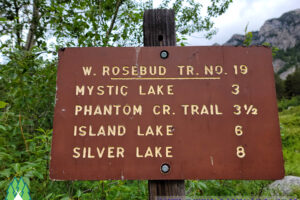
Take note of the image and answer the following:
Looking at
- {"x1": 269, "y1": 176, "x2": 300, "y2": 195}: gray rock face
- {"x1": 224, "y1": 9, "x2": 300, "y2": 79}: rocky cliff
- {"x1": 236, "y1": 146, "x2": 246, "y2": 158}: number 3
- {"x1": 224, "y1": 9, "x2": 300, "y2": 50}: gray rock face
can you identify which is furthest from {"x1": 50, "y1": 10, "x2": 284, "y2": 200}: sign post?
{"x1": 224, "y1": 9, "x2": 300, "y2": 50}: gray rock face

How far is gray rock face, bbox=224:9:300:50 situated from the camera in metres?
146

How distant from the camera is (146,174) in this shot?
4.42ft

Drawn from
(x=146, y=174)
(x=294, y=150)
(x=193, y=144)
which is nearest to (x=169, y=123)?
(x=193, y=144)

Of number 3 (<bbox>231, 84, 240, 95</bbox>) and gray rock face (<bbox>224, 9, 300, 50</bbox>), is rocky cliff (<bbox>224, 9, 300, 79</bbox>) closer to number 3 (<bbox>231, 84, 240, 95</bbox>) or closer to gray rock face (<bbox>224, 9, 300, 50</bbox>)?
gray rock face (<bbox>224, 9, 300, 50</bbox>)

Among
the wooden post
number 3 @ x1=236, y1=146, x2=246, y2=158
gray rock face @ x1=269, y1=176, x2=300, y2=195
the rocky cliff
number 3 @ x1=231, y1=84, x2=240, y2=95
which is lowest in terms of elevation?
gray rock face @ x1=269, y1=176, x2=300, y2=195

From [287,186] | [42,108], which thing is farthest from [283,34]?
[42,108]

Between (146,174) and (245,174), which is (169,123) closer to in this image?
(146,174)

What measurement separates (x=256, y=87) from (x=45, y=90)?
255cm

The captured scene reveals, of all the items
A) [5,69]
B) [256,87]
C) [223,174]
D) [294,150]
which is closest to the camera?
[223,174]

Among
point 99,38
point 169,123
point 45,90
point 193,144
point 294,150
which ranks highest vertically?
point 99,38

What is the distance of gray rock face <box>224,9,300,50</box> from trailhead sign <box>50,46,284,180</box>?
15360 centimetres

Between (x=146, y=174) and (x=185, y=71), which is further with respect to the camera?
(x=185, y=71)

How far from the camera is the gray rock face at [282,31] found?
478 ft

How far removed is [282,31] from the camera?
15738cm
